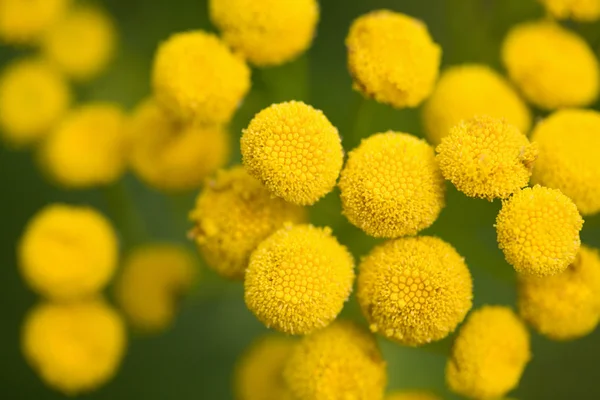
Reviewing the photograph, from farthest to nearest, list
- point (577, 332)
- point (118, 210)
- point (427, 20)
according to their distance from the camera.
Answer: point (427, 20) → point (118, 210) → point (577, 332)

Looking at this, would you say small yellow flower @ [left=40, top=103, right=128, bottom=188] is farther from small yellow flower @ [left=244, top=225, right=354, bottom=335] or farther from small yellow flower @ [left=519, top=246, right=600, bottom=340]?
small yellow flower @ [left=519, top=246, right=600, bottom=340]

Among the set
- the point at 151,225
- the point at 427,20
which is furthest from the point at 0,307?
the point at 427,20

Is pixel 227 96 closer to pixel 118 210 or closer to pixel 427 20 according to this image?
pixel 118 210

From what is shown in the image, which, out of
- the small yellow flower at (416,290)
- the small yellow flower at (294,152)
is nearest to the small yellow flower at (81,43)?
the small yellow flower at (294,152)

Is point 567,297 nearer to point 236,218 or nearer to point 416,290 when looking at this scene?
point 416,290

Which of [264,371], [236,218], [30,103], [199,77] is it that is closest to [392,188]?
[236,218]

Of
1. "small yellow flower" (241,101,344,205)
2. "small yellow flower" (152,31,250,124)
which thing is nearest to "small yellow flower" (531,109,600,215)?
"small yellow flower" (241,101,344,205)

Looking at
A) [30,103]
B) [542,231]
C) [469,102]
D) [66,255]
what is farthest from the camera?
[30,103]

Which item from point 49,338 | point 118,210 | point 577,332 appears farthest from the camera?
point 118,210
